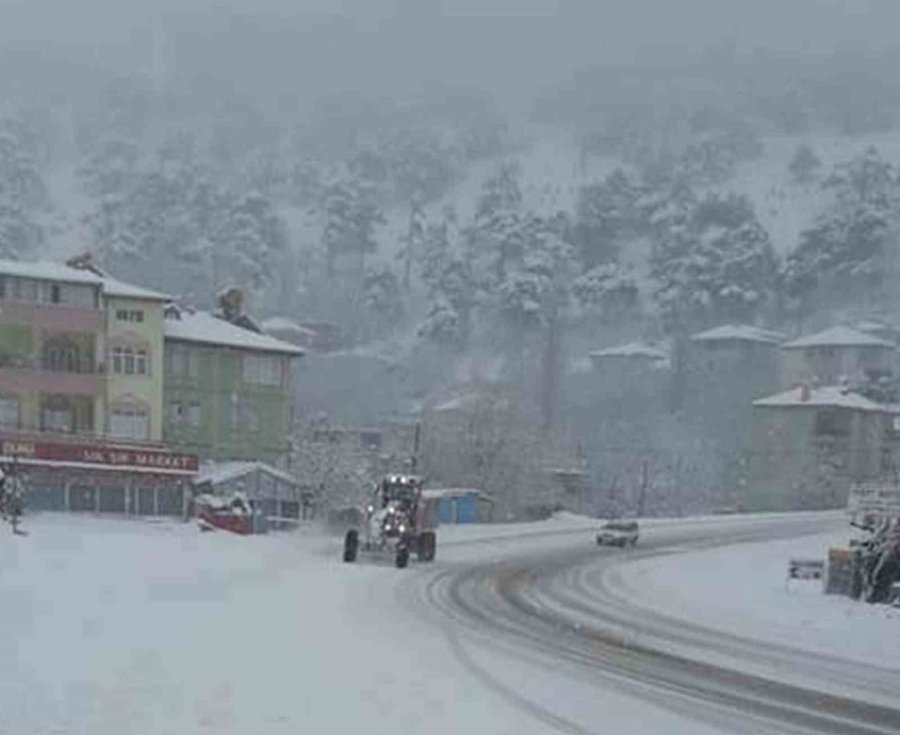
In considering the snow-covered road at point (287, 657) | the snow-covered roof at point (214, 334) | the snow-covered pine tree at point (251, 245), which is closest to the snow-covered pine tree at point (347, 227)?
the snow-covered pine tree at point (251, 245)

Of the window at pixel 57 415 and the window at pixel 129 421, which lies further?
the window at pixel 129 421

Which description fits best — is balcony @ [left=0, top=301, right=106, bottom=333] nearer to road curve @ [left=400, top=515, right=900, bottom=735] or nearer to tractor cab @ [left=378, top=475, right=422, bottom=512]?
tractor cab @ [left=378, top=475, right=422, bottom=512]

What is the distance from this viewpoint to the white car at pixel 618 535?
69688 mm

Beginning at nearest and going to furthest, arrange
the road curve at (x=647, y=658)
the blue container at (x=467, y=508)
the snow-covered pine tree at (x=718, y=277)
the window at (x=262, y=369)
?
the road curve at (x=647, y=658) → the window at (x=262, y=369) → the blue container at (x=467, y=508) → the snow-covered pine tree at (x=718, y=277)

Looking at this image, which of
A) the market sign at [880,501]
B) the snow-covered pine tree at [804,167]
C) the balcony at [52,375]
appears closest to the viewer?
the market sign at [880,501]

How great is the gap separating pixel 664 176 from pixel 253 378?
109 m

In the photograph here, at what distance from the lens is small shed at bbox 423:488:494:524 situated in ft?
279

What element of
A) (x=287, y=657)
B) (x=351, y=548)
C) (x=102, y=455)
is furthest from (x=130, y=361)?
(x=287, y=657)

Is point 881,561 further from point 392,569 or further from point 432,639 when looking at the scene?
point 432,639

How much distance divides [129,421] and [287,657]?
185 feet

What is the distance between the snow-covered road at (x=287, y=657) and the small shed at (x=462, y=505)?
127ft

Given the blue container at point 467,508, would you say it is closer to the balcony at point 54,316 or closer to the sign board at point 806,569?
the balcony at point 54,316

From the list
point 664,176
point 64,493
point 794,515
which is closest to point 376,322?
point 664,176

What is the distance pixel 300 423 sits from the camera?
99938 mm
